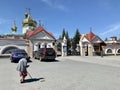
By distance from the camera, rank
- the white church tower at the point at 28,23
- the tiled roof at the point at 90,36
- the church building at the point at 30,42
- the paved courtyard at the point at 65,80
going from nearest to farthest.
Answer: the paved courtyard at the point at 65,80 → the church building at the point at 30,42 → the tiled roof at the point at 90,36 → the white church tower at the point at 28,23

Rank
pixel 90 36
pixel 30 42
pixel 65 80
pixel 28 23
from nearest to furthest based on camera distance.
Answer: pixel 65 80
pixel 30 42
pixel 90 36
pixel 28 23

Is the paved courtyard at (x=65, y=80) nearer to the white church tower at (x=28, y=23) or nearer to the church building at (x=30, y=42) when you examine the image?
the church building at (x=30, y=42)

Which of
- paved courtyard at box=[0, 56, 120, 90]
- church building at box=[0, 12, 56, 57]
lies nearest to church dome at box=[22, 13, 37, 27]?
church building at box=[0, 12, 56, 57]

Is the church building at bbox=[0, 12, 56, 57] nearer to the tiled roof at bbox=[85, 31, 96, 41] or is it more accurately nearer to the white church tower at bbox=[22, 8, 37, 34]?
the tiled roof at bbox=[85, 31, 96, 41]

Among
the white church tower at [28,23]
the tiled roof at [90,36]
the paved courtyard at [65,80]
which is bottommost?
the paved courtyard at [65,80]

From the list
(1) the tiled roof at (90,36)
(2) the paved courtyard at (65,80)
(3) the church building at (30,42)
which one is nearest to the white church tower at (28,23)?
(3) the church building at (30,42)

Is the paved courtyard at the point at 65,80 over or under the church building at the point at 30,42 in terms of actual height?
under

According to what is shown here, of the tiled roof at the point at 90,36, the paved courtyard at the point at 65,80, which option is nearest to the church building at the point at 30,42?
the tiled roof at the point at 90,36

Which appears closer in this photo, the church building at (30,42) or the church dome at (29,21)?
the church building at (30,42)

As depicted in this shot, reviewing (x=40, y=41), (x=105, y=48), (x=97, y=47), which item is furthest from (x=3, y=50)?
(x=105, y=48)

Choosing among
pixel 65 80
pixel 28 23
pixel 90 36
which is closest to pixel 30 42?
pixel 90 36

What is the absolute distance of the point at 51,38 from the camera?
44.1m

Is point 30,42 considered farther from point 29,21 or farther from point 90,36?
point 29,21

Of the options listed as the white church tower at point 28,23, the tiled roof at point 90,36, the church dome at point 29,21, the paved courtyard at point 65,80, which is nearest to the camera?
the paved courtyard at point 65,80
